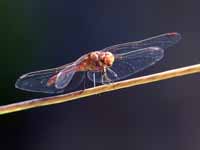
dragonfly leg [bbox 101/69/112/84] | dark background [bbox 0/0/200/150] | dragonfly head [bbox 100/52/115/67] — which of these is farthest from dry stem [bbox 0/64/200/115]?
dark background [bbox 0/0/200/150]

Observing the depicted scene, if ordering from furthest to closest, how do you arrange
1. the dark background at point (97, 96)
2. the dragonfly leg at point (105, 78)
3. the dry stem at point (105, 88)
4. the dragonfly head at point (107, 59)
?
the dark background at point (97, 96) < the dragonfly head at point (107, 59) < the dragonfly leg at point (105, 78) < the dry stem at point (105, 88)

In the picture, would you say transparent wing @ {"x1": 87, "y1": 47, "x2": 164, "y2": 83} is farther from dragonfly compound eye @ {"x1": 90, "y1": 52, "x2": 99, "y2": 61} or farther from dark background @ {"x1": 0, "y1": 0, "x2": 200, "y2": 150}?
dark background @ {"x1": 0, "y1": 0, "x2": 200, "y2": 150}

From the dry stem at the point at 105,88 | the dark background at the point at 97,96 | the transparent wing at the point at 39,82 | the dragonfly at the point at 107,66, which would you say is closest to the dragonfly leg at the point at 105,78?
the dragonfly at the point at 107,66

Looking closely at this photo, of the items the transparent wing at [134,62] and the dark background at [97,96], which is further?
the dark background at [97,96]

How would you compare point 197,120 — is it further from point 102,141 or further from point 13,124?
point 13,124

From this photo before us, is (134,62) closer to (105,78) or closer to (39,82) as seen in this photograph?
(105,78)

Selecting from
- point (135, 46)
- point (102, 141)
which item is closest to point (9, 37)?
point (102, 141)

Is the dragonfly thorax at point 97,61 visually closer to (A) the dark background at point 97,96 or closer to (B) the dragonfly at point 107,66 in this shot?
(B) the dragonfly at point 107,66
